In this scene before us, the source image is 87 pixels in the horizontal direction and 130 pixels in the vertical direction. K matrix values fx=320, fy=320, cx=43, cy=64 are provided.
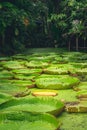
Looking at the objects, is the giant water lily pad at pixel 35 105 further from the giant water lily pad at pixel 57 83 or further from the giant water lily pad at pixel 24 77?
the giant water lily pad at pixel 24 77

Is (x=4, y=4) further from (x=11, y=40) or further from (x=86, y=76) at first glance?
(x=86, y=76)

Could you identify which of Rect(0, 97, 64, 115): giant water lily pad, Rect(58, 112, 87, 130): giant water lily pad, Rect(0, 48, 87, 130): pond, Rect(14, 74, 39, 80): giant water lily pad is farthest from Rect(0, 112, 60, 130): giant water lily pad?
Rect(14, 74, 39, 80): giant water lily pad

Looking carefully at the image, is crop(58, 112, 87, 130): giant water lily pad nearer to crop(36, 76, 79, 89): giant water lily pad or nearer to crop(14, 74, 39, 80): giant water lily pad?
crop(36, 76, 79, 89): giant water lily pad

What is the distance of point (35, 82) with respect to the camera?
5.28 m

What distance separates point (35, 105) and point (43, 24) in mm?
11969

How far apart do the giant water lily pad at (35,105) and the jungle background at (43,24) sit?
6590 mm

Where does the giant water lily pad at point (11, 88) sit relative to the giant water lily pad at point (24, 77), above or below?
above

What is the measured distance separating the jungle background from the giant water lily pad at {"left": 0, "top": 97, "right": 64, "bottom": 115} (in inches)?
259

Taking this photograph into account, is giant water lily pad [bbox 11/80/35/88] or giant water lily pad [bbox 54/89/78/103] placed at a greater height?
giant water lily pad [bbox 11/80/35/88]

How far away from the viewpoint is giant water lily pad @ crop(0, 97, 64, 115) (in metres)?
3.56

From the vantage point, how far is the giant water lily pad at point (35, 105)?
356 centimetres

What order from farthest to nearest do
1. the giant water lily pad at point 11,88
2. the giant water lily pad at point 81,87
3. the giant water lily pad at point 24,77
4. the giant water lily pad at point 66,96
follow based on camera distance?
the giant water lily pad at point 24,77 → the giant water lily pad at point 81,87 → the giant water lily pad at point 11,88 → the giant water lily pad at point 66,96

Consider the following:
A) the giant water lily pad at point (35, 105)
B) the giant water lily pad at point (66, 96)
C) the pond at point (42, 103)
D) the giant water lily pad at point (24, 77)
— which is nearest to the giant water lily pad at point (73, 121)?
the pond at point (42, 103)

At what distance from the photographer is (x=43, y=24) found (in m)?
15.5
